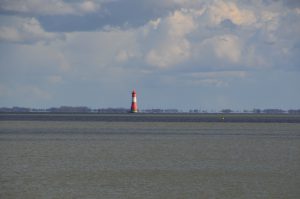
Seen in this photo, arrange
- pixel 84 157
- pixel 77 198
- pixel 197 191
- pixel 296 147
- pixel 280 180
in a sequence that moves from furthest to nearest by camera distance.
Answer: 1. pixel 296 147
2. pixel 84 157
3. pixel 280 180
4. pixel 197 191
5. pixel 77 198

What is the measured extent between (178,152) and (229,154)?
266cm

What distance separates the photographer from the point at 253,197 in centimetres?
2245

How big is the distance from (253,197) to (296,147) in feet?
68.2

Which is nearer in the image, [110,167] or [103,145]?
[110,167]

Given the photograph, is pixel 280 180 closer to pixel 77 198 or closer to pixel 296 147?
pixel 77 198

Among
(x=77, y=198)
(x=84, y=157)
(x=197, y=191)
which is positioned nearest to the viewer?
(x=77, y=198)

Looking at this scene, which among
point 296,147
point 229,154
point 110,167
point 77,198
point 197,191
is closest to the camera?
point 77,198

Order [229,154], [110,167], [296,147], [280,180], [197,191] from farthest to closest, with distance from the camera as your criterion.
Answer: [296,147] < [229,154] < [110,167] < [280,180] < [197,191]

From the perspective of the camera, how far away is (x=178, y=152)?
38094 mm

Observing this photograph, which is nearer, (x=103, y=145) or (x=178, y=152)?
(x=178, y=152)

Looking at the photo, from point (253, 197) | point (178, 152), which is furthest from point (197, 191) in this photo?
point (178, 152)

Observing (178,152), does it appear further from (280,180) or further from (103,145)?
(280,180)

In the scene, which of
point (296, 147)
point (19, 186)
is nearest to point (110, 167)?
point (19, 186)

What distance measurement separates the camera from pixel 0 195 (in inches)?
874
